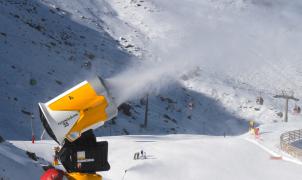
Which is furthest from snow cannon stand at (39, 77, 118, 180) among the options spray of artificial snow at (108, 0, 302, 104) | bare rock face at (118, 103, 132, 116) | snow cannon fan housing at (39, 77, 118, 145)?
spray of artificial snow at (108, 0, 302, 104)

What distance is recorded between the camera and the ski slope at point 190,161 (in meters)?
27.1

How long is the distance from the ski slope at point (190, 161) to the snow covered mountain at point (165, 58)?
0.62m

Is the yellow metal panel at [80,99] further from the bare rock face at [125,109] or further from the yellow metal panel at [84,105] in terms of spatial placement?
the bare rock face at [125,109]

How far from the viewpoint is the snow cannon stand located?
5246 millimetres

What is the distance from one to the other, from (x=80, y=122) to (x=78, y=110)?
0.13m

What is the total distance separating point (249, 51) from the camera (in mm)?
125938

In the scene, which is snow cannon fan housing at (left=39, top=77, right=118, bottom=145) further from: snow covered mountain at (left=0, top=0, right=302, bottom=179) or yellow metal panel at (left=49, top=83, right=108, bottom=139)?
snow covered mountain at (left=0, top=0, right=302, bottom=179)

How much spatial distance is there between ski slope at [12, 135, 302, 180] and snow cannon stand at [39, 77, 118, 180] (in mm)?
20039

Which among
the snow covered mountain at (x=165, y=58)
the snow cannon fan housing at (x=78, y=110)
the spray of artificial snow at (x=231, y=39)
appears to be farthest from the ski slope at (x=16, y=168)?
the spray of artificial snow at (x=231, y=39)

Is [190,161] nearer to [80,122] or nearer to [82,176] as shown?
[82,176]

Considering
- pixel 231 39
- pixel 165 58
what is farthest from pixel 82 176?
pixel 231 39

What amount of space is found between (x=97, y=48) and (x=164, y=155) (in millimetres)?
65864

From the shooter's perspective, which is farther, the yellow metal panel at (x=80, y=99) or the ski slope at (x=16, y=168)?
the ski slope at (x=16, y=168)

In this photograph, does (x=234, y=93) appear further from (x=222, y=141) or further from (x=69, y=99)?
(x=69, y=99)
